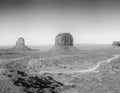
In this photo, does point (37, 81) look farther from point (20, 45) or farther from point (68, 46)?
point (20, 45)

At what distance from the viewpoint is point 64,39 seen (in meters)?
127

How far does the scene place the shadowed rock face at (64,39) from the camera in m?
127

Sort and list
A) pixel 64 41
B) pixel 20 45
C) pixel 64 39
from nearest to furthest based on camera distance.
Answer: pixel 64 41, pixel 64 39, pixel 20 45

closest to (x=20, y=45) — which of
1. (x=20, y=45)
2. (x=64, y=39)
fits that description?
(x=20, y=45)

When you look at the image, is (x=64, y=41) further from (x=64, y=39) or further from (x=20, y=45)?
(x=20, y=45)

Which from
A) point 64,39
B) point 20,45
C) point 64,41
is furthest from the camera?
point 20,45

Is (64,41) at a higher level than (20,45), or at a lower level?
higher

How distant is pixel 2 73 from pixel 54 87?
1143 centimetres

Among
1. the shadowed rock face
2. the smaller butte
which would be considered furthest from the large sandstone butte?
the shadowed rock face

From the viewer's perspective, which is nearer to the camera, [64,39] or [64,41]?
[64,41]

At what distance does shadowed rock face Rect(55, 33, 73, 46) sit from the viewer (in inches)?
4983

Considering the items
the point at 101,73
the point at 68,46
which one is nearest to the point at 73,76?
the point at 101,73

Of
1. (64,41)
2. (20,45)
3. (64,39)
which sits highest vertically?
(64,39)

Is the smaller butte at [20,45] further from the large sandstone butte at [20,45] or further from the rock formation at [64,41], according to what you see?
the rock formation at [64,41]
